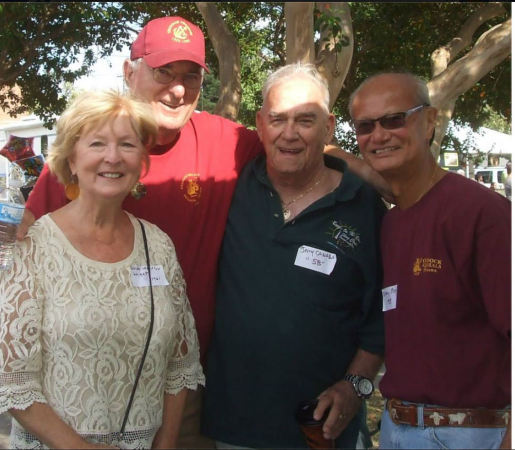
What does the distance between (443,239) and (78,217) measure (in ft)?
4.46

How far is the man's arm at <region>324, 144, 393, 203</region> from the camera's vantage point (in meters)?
2.90

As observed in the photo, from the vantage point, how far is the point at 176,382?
2.48m

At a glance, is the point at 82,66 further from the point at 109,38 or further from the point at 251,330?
the point at 251,330

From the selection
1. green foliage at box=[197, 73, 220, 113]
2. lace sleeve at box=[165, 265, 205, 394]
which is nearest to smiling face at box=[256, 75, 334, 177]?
lace sleeve at box=[165, 265, 205, 394]

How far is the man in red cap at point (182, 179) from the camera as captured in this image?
2.94 metres

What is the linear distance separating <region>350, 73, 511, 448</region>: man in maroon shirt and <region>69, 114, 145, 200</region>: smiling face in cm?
112

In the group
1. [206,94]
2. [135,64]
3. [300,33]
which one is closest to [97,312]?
[135,64]

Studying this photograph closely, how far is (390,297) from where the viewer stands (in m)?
2.50

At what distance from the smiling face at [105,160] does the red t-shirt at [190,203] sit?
56 cm

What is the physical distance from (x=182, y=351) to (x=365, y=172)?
1.26 meters

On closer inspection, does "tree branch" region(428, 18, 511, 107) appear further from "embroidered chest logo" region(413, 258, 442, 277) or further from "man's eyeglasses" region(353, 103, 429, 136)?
"embroidered chest logo" region(413, 258, 442, 277)

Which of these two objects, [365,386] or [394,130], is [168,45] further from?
[365,386]

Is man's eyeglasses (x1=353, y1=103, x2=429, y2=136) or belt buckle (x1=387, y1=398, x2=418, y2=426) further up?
man's eyeglasses (x1=353, y1=103, x2=429, y2=136)

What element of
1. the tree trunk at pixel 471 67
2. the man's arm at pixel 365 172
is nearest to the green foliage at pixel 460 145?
the tree trunk at pixel 471 67
